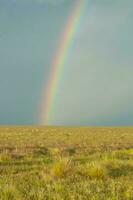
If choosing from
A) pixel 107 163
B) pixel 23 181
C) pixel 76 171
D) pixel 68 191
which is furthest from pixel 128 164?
pixel 68 191

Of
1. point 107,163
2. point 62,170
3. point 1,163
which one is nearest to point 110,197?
point 62,170

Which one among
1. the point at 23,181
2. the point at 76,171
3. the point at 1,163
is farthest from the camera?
the point at 1,163

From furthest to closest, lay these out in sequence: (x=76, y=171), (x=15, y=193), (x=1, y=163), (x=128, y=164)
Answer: (x=1, y=163)
(x=128, y=164)
(x=76, y=171)
(x=15, y=193)

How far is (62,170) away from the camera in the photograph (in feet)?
40.1

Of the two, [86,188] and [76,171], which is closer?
[86,188]

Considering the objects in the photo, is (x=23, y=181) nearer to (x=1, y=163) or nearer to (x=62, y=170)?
(x=62, y=170)

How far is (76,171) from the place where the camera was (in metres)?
12.7

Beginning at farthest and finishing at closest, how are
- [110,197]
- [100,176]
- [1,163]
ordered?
[1,163]
[100,176]
[110,197]

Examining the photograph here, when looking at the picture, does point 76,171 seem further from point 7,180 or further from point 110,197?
point 110,197

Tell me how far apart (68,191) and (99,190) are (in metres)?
0.73

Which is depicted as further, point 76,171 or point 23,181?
point 76,171

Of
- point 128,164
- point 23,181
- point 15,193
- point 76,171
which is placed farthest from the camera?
point 128,164

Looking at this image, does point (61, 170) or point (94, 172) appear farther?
point (61, 170)

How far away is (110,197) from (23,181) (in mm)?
3677
